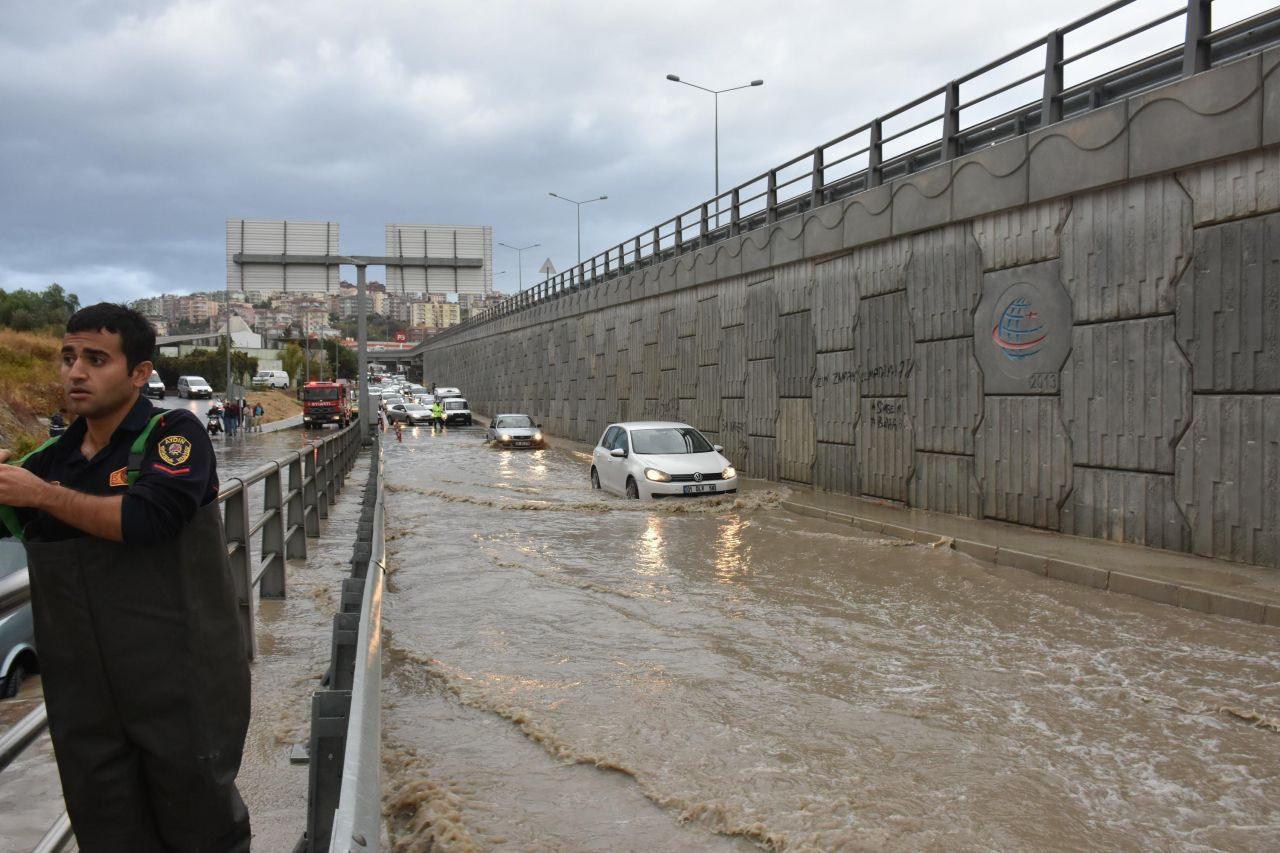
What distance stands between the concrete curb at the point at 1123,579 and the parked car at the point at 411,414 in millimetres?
39345

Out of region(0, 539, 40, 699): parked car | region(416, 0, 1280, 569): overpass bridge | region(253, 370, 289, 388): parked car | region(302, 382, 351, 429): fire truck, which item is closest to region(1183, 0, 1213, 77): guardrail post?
region(416, 0, 1280, 569): overpass bridge

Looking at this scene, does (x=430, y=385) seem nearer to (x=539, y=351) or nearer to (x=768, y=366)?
(x=539, y=351)

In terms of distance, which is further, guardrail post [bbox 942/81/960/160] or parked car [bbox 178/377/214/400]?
parked car [bbox 178/377/214/400]

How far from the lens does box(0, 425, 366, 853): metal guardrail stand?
253 cm

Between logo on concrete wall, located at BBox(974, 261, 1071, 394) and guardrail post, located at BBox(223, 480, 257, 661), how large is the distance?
374 inches

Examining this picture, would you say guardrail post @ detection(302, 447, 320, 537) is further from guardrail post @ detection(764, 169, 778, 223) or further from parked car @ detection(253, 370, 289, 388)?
parked car @ detection(253, 370, 289, 388)

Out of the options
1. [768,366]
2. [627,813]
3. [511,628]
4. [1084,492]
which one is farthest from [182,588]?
[768,366]

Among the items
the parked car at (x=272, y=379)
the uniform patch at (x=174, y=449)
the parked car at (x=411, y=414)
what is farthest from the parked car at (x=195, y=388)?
the uniform patch at (x=174, y=449)

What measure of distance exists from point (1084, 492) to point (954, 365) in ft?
10.1

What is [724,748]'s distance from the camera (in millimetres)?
4988

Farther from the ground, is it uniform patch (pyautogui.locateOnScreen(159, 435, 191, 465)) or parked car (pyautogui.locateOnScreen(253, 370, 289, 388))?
parked car (pyautogui.locateOnScreen(253, 370, 289, 388))

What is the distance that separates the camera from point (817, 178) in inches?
725

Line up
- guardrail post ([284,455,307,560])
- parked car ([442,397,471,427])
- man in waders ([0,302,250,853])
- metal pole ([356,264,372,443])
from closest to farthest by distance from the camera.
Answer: man in waders ([0,302,250,853])
guardrail post ([284,455,307,560])
metal pole ([356,264,372,443])
parked car ([442,397,471,427])

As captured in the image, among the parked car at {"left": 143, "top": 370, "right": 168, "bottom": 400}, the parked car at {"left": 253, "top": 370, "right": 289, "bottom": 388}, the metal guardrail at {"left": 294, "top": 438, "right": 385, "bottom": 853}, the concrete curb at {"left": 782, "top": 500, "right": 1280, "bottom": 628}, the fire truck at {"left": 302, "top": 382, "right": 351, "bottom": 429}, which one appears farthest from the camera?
the parked car at {"left": 253, "top": 370, "right": 289, "bottom": 388}
